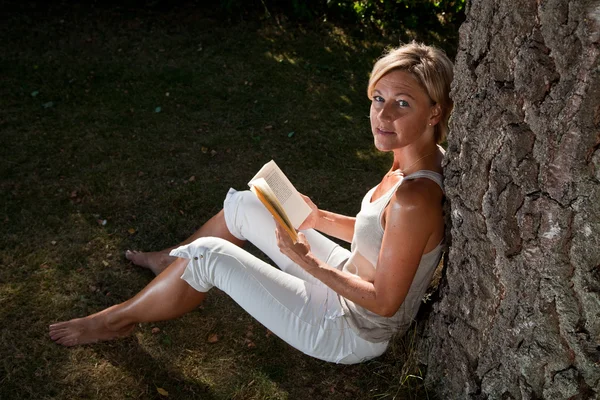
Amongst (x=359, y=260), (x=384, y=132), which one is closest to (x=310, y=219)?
(x=359, y=260)

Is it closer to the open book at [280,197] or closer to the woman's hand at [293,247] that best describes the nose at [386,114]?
the open book at [280,197]

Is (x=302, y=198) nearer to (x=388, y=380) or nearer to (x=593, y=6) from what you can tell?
(x=388, y=380)

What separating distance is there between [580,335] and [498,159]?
68 centimetres

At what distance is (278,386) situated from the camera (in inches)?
133

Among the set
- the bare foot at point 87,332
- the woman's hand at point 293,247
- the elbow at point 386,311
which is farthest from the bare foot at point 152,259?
the elbow at point 386,311

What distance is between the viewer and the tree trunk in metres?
1.97

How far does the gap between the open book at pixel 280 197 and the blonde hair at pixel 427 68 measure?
69 centimetres

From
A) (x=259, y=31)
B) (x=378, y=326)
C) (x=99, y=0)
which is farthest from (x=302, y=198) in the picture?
(x=99, y=0)

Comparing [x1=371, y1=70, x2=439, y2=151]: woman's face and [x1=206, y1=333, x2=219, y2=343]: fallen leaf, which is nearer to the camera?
[x1=371, y1=70, x2=439, y2=151]: woman's face

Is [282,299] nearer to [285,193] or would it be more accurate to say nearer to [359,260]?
[359,260]

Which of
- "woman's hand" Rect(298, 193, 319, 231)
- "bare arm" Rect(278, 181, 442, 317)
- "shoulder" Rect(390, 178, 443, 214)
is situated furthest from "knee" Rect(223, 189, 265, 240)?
"shoulder" Rect(390, 178, 443, 214)

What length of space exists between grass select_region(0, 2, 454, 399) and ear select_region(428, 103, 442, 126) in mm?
1093

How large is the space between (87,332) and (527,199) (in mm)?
2487

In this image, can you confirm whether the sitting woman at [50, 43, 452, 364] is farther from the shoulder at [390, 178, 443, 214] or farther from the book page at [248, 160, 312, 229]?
the book page at [248, 160, 312, 229]
